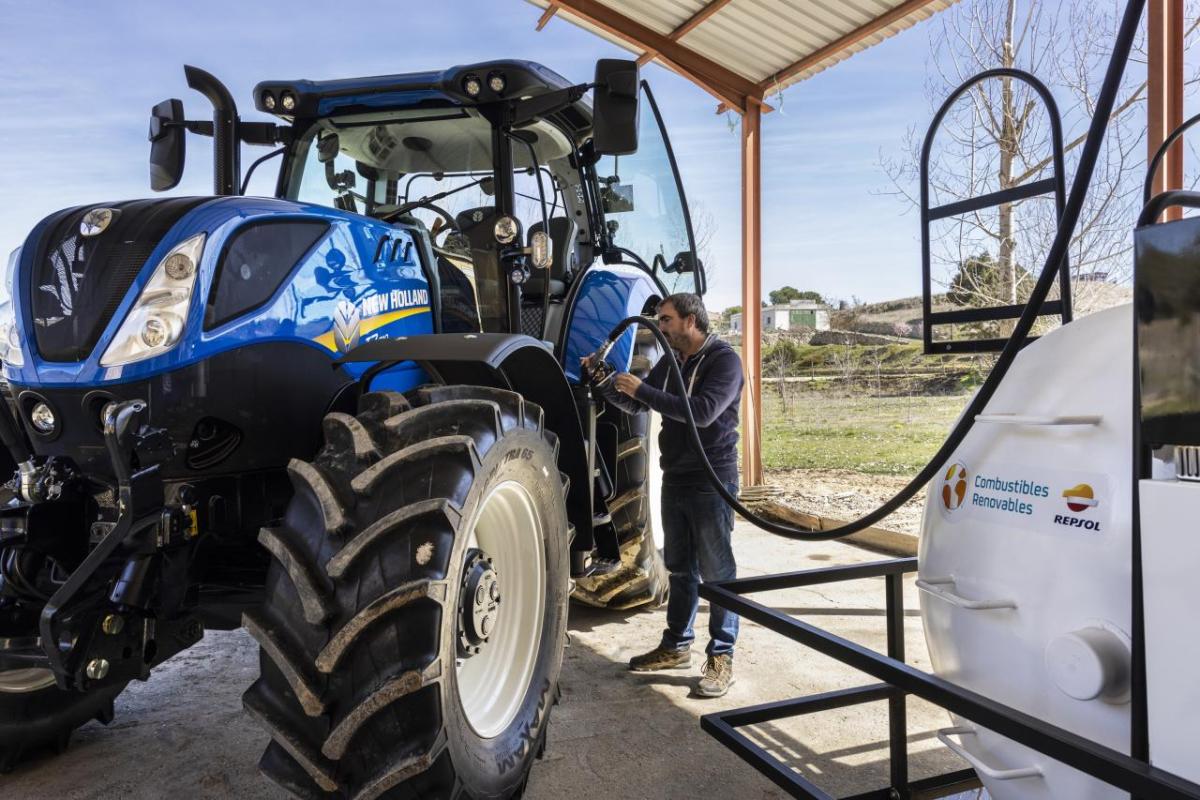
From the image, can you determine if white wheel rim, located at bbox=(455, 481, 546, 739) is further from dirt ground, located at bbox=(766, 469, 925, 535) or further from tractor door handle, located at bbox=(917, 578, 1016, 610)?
dirt ground, located at bbox=(766, 469, 925, 535)

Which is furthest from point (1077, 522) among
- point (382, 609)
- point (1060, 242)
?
point (382, 609)

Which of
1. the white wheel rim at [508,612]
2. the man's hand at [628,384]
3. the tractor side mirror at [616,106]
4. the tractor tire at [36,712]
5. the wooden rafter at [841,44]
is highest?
the wooden rafter at [841,44]

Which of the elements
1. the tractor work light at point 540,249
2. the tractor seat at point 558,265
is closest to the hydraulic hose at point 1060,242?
the tractor work light at point 540,249

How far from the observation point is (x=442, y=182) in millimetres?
3730

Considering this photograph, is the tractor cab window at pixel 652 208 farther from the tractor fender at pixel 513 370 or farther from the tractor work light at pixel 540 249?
the tractor fender at pixel 513 370

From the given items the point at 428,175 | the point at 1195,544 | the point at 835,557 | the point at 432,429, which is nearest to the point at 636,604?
the point at 835,557

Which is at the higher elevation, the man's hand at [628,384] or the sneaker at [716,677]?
the man's hand at [628,384]

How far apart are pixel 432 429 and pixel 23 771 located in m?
1.96

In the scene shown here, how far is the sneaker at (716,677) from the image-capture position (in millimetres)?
3639

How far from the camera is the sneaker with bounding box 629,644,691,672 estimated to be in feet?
12.9

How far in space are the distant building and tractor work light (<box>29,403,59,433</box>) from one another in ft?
43.7

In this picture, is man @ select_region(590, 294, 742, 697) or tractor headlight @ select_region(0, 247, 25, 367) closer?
tractor headlight @ select_region(0, 247, 25, 367)

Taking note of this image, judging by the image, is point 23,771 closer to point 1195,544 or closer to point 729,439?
point 729,439

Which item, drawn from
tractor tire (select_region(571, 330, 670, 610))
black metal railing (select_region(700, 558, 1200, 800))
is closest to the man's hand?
tractor tire (select_region(571, 330, 670, 610))
